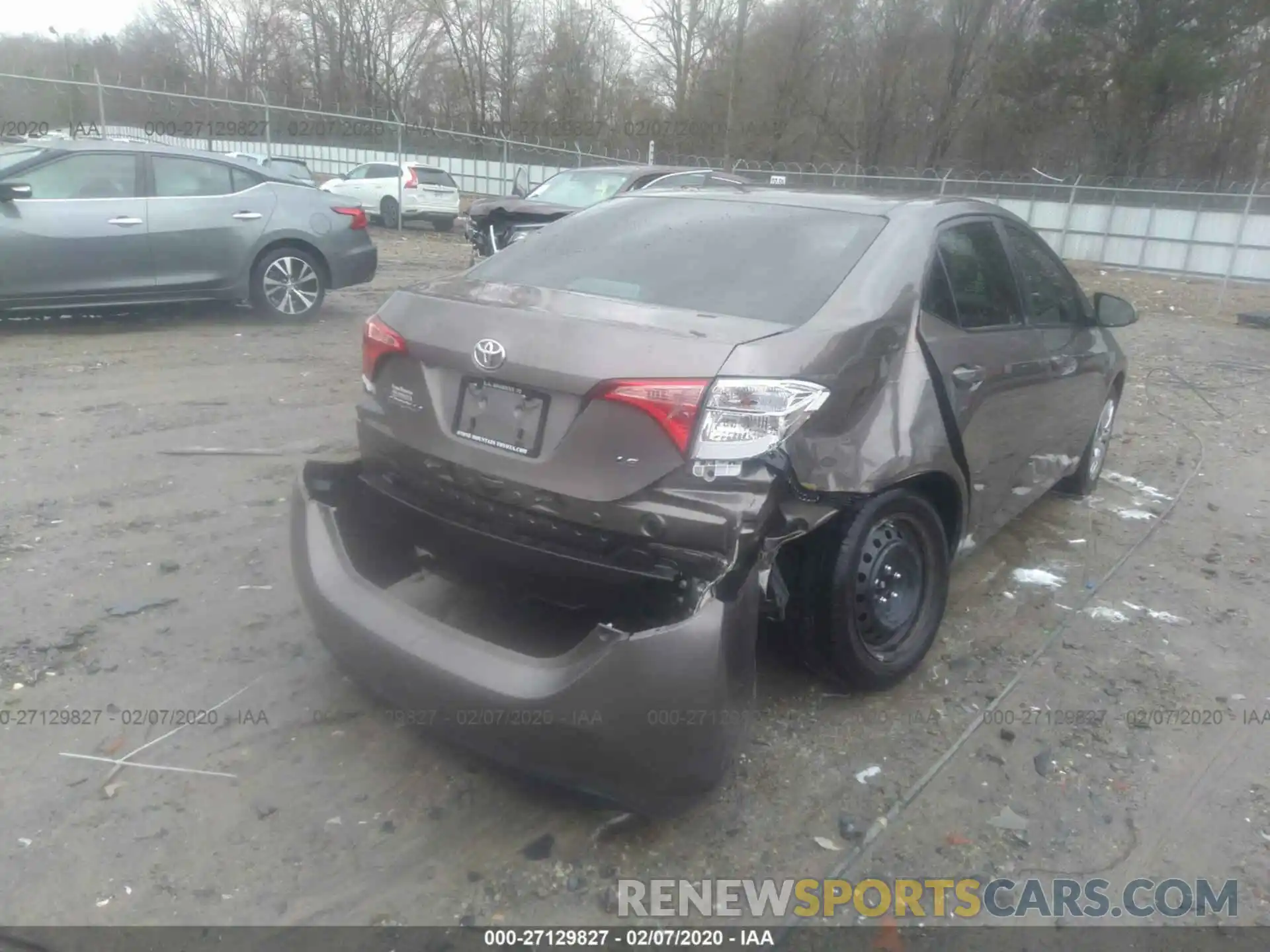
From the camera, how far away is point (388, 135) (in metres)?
26.6

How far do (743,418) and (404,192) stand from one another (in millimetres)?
19347

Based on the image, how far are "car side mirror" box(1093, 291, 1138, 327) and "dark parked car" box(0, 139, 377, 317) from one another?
6741 millimetres

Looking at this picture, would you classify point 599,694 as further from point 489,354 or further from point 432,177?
point 432,177

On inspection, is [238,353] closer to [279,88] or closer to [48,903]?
[48,903]

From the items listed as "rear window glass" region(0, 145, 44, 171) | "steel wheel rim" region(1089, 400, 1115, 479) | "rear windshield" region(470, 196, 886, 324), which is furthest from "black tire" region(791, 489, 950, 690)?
"rear window glass" region(0, 145, 44, 171)

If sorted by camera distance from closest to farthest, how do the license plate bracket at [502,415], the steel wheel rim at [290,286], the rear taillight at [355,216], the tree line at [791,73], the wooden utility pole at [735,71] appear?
the license plate bracket at [502,415]
the steel wheel rim at [290,286]
the rear taillight at [355,216]
the tree line at [791,73]
the wooden utility pole at [735,71]

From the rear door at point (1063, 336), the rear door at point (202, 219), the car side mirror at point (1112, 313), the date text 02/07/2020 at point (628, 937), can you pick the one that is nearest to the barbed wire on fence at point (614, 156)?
the rear door at point (202, 219)

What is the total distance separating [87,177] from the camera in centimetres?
793

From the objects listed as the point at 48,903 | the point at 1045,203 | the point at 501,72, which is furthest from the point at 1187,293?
the point at 501,72

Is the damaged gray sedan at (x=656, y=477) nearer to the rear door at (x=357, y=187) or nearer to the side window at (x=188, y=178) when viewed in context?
the side window at (x=188, y=178)

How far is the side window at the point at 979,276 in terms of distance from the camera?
140 inches

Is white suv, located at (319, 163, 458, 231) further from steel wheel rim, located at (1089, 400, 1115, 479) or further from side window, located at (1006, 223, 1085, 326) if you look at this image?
side window, located at (1006, 223, 1085, 326)

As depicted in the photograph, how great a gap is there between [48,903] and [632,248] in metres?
2.50

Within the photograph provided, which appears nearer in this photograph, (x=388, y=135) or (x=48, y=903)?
(x=48, y=903)
